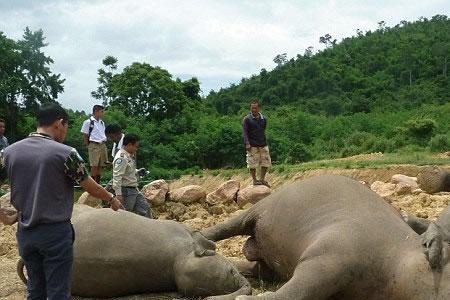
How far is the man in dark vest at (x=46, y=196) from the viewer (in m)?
3.57

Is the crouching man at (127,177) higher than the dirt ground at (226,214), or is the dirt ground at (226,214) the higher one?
the crouching man at (127,177)

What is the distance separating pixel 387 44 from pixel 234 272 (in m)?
50.2

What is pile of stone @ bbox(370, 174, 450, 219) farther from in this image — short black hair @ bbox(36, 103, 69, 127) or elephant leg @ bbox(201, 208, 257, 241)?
short black hair @ bbox(36, 103, 69, 127)

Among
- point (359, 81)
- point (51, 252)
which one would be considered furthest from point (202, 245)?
point (359, 81)

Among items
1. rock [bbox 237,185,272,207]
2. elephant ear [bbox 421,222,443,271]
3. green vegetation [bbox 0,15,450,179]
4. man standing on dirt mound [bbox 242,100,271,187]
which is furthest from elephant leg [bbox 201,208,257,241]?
green vegetation [bbox 0,15,450,179]

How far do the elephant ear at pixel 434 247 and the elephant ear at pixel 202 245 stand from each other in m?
1.50

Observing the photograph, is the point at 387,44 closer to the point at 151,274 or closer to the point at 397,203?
the point at 397,203

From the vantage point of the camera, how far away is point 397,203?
29.0 feet

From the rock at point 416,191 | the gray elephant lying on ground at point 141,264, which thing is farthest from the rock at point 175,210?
the gray elephant lying on ground at point 141,264

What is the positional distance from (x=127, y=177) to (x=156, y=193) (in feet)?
16.7

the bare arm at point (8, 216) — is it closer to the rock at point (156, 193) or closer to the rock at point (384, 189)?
the rock at point (384, 189)

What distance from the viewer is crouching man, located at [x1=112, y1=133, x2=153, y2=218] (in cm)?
689

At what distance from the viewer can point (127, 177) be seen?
6.98m

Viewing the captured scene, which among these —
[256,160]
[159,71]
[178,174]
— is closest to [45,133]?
[256,160]
